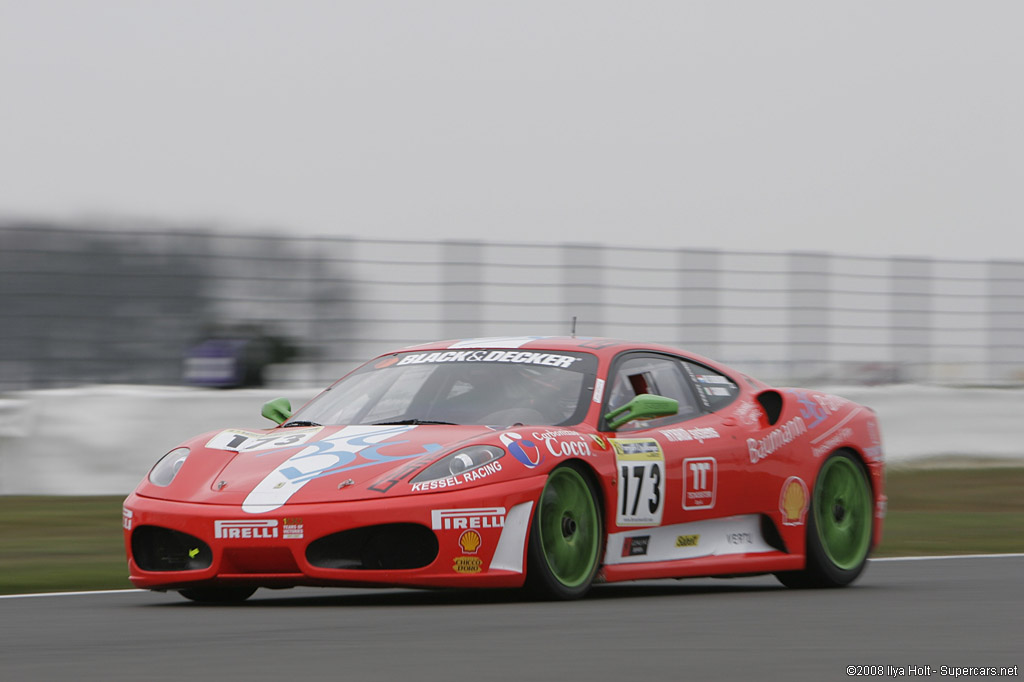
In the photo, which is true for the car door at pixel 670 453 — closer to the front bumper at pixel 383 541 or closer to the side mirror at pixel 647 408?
the side mirror at pixel 647 408

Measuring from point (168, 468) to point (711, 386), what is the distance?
2553mm

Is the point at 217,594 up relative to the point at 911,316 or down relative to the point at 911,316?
down

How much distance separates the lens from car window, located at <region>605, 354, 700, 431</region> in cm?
750

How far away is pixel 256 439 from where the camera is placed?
278 inches

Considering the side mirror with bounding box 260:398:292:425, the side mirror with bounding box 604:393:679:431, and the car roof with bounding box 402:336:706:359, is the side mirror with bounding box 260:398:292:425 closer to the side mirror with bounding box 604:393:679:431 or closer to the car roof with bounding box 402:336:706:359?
the car roof with bounding box 402:336:706:359

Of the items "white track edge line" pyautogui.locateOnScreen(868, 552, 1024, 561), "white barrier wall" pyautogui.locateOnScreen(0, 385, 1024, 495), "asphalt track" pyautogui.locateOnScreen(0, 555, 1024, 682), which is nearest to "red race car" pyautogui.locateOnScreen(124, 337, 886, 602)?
"asphalt track" pyautogui.locateOnScreen(0, 555, 1024, 682)

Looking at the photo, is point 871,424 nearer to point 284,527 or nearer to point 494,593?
point 494,593

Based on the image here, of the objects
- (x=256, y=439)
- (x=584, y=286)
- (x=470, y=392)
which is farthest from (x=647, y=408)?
(x=584, y=286)

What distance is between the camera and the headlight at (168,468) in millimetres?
6891

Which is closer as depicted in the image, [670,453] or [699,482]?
[670,453]

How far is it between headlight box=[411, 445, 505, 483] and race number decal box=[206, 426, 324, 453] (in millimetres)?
696

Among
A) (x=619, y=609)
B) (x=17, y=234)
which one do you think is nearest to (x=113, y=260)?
(x=17, y=234)

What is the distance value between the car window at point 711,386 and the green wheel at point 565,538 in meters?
1.27

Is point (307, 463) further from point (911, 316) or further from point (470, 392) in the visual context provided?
point (911, 316)
